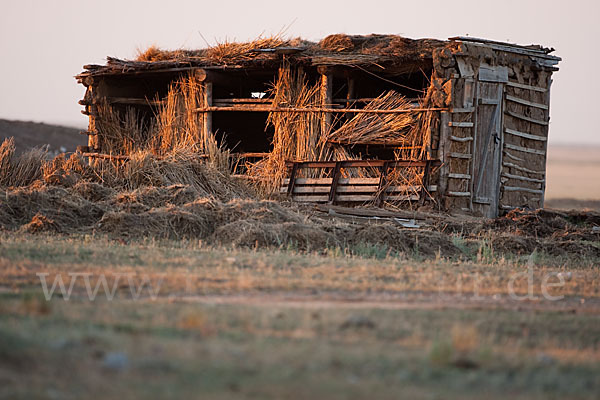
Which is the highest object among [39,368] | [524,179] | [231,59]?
[231,59]

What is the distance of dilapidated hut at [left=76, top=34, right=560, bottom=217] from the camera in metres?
13.2

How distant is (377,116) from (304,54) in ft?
6.42

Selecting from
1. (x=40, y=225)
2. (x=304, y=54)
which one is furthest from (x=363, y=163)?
(x=40, y=225)

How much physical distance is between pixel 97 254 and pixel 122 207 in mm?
2957

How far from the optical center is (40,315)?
4.90 m

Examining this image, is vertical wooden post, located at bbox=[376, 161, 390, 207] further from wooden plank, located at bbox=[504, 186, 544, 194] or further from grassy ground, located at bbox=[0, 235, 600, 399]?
grassy ground, located at bbox=[0, 235, 600, 399]

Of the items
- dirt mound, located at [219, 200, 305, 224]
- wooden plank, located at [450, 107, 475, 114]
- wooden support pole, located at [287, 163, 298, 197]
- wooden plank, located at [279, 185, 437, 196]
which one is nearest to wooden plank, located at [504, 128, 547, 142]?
wooden plank, located at [450, 107, 475, 114]

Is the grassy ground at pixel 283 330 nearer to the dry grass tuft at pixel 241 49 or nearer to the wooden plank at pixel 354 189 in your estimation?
the wooden plank at pixel 354 189

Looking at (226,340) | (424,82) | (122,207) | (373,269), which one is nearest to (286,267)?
(373,269)

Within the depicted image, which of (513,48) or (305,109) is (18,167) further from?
(513,48)

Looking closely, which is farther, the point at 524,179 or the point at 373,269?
the point at 524,179

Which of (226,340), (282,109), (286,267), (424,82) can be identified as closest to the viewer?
(226,340)

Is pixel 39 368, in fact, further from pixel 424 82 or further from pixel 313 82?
pixel 424 82

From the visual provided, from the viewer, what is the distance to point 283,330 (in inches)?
190
